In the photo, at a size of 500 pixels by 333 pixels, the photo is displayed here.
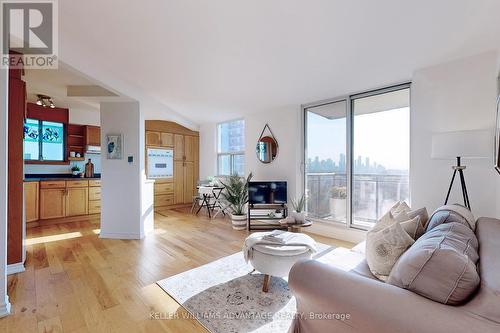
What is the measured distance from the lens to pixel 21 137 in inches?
101

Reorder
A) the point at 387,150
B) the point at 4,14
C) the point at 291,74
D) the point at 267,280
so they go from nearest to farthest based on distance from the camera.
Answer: the point at 4,14 < the point at 267,280 < the point at 291,74 < the point at 387,150

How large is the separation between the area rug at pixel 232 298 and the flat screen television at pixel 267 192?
5.79 feet

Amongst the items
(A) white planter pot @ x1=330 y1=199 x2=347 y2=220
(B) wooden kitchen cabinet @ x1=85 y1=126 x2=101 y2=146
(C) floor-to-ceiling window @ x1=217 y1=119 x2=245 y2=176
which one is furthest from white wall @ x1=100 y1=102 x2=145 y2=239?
(A) white planter pot @ x1=330 y1=199 x2=347 y2=220

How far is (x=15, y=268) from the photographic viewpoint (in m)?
2.52

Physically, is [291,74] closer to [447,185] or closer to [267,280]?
A: [447,185]

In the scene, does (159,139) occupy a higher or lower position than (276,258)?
higher

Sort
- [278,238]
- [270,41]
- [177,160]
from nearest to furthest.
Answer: [278,238], [270,41], [177,160]

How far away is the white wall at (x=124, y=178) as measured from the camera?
3.76 metres

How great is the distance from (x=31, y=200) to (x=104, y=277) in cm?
305

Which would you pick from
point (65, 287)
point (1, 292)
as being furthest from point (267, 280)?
point (1, 292)

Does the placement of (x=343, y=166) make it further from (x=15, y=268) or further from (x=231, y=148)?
(x=15, y=268)

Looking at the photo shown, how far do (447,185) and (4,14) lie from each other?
179 inches

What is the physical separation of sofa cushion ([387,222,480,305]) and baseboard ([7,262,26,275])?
3.45 m

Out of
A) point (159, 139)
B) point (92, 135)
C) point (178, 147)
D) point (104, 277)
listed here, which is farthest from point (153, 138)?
point (104, 277)
